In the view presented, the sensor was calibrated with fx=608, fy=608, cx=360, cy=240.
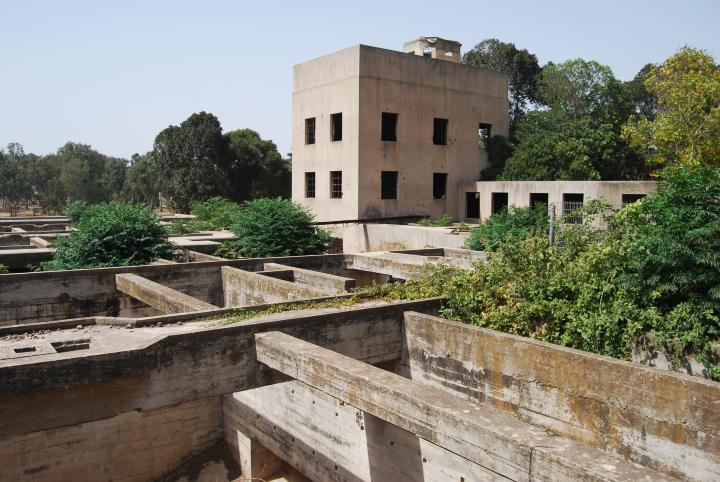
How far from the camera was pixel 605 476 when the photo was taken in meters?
4.39

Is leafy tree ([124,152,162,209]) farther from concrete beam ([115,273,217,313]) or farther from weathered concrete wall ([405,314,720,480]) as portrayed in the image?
weathered concrete wall ([405,314,720,480])

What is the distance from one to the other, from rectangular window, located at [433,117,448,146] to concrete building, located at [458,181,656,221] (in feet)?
6.97

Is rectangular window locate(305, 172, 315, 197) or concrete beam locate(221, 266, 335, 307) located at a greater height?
rectangular window locate(305, 172, 315, 197)

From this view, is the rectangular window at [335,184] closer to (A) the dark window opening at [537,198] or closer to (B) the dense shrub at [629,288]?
(A) the dark window opening at [537,198]

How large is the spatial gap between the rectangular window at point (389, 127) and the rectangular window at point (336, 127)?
5.75 feet

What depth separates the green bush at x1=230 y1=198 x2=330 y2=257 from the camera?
16.5 m

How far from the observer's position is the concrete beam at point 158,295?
9.73 metres

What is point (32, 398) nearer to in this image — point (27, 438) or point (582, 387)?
point (27, 438)

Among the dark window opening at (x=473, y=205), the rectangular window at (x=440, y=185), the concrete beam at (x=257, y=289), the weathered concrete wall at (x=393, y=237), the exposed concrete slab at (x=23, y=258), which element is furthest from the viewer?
the dark window opening at (x=473, y=205)

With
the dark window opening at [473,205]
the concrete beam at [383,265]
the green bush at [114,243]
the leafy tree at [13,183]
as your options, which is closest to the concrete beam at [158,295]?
the green bush at [114,243]

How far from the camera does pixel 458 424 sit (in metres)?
5.43

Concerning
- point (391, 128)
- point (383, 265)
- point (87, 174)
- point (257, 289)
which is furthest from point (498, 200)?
point (87, 174)

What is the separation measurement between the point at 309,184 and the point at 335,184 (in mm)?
1969

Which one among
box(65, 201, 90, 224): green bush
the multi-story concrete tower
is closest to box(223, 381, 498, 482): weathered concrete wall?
the multi-story concrete tower
